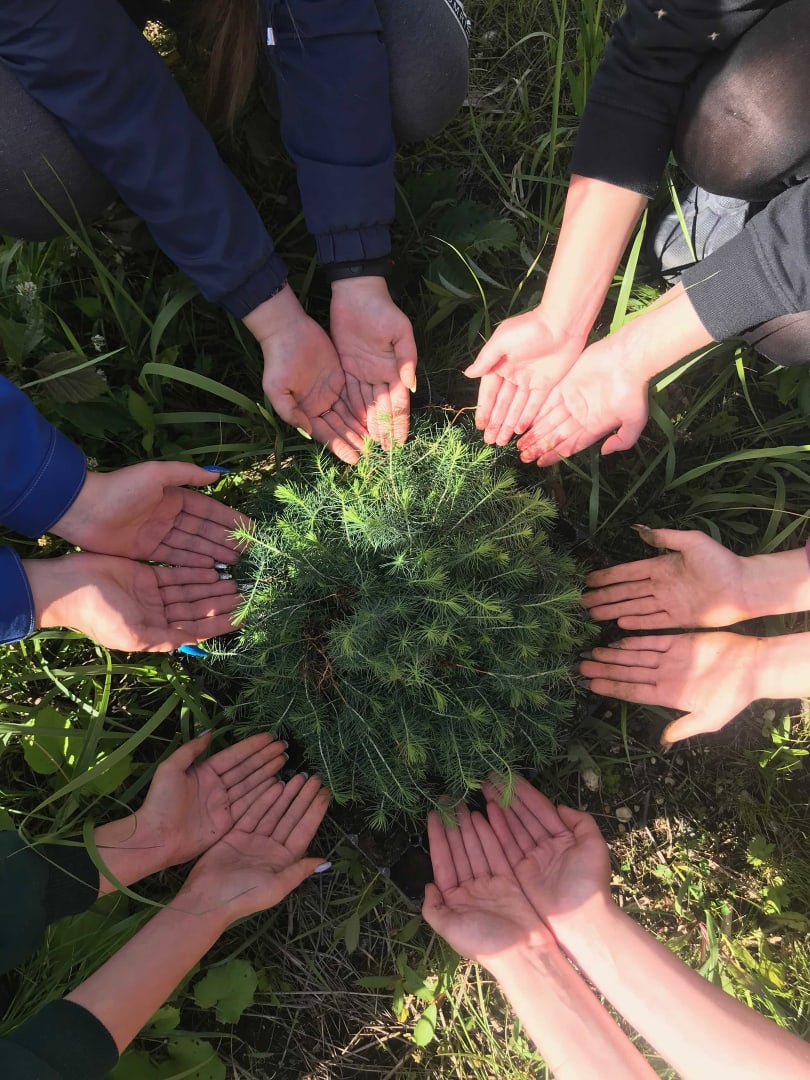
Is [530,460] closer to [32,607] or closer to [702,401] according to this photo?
[702,401]

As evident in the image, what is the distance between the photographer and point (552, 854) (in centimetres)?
197

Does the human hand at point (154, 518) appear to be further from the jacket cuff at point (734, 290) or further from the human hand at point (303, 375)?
the jacket cuff at point (734, 290)

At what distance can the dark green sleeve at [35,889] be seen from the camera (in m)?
Answer: 1.70

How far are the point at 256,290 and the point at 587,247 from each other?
0.92 metres

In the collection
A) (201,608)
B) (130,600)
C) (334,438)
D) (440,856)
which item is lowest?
(440,856)

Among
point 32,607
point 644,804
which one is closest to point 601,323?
point 644,804

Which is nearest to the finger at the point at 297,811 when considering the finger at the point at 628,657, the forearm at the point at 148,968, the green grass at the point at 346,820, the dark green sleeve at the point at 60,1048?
the green grass at the point at 346,820

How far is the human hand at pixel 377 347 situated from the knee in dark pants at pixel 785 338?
0.96 metres

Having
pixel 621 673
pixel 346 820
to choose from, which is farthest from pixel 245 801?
pixel 621 673

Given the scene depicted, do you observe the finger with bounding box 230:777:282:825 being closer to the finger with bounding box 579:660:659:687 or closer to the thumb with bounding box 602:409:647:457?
the finger with bounding box 579:660:659:687

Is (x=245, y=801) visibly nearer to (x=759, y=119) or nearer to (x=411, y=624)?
(x=411, y=624)

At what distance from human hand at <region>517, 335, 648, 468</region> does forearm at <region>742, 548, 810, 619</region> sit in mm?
494

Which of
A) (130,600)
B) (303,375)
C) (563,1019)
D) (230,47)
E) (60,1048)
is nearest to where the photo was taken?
(60,1048)

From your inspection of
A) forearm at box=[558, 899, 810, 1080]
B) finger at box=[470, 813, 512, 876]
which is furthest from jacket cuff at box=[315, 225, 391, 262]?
forearm at box=[558, 899, 810, 1080]
